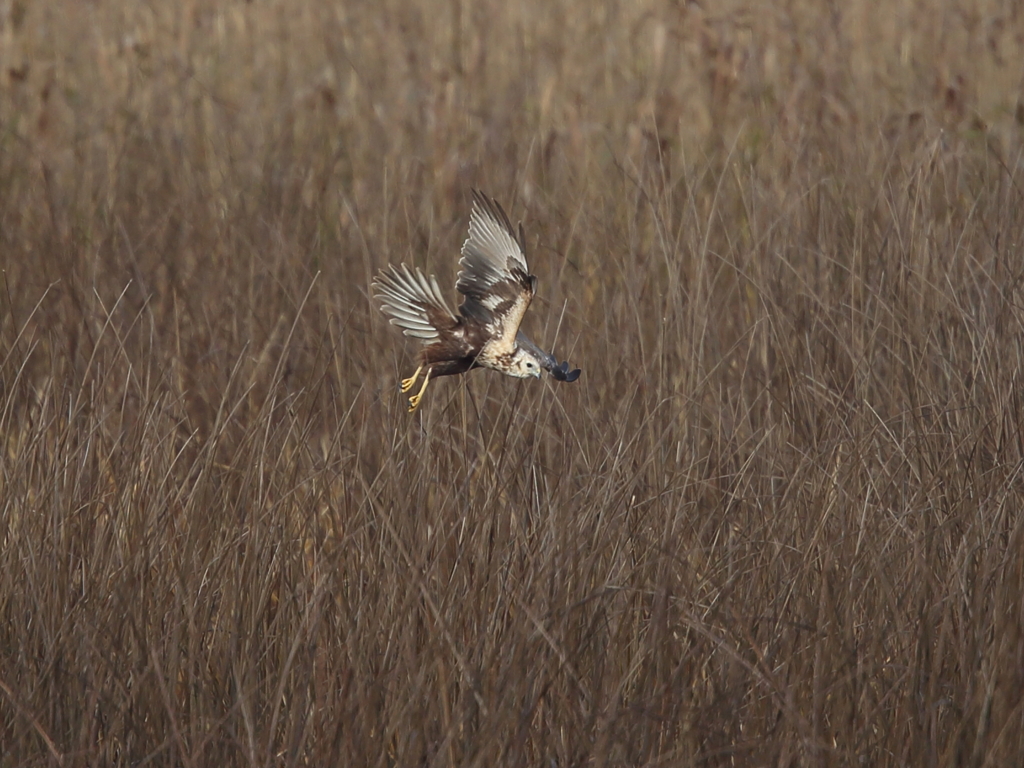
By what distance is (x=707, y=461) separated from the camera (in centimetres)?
263

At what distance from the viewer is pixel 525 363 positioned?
171 centimetres

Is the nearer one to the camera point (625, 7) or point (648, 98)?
point (648, 98)

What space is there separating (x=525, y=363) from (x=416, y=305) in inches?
10.5

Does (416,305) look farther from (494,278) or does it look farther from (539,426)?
(539,426)

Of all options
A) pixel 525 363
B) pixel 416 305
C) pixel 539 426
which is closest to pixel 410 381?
pixel 416 305

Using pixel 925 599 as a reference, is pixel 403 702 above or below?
below

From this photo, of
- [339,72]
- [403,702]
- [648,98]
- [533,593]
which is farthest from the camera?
[339,72]

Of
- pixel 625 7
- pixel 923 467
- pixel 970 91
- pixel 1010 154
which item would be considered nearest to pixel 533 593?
pixel 923 467

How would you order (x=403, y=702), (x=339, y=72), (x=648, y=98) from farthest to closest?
(x=339, y=72) < (x=648, y=98) < (x=403, y=702)

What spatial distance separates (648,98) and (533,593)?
2660 mm

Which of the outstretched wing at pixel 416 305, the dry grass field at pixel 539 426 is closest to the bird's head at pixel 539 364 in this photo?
the outstretched wing at pixel 416 305

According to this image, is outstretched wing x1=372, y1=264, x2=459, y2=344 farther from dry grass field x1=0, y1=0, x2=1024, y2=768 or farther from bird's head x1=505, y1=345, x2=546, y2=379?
dry grass field x1=0, y1=0, x2=1024, y2=768

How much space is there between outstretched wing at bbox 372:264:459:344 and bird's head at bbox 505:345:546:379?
143 millimetres

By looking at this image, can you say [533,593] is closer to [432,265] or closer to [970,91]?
[432,265]
